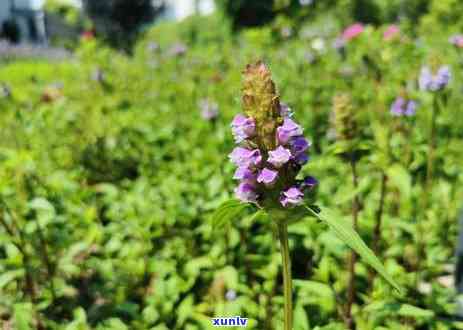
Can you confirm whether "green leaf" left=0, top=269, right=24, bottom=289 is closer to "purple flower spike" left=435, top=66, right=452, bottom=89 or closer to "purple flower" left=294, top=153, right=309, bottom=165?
"purple flower" left=294, top=153, right=309, bottom=165

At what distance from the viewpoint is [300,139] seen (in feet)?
3.90

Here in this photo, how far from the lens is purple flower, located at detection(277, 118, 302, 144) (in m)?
1.14

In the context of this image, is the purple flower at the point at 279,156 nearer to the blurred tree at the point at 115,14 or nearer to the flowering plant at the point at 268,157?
the flowering plant at the point at 268,157

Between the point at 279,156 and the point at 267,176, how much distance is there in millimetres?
52

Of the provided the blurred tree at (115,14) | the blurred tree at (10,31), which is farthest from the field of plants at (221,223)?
the blurred tree at (10,31)

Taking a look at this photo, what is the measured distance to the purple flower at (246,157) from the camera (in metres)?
1.16

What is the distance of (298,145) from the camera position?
1.18 metres

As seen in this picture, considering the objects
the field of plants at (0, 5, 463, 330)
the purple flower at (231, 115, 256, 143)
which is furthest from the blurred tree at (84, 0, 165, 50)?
the purple flower at (231, 115, 256, 143)

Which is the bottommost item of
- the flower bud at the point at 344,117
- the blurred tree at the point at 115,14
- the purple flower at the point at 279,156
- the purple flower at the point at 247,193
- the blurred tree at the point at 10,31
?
the purple flower at the point at 247,193

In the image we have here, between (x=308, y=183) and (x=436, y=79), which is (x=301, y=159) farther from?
(x=436, y=79)

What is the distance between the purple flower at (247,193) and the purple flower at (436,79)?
4.56 ft

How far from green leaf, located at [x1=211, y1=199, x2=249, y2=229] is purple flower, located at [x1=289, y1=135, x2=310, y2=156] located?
168 mm

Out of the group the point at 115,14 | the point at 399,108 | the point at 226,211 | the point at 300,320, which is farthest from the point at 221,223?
the point at 115,14

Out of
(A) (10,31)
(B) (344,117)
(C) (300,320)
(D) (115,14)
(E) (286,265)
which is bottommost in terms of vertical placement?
(C) (300,320)
